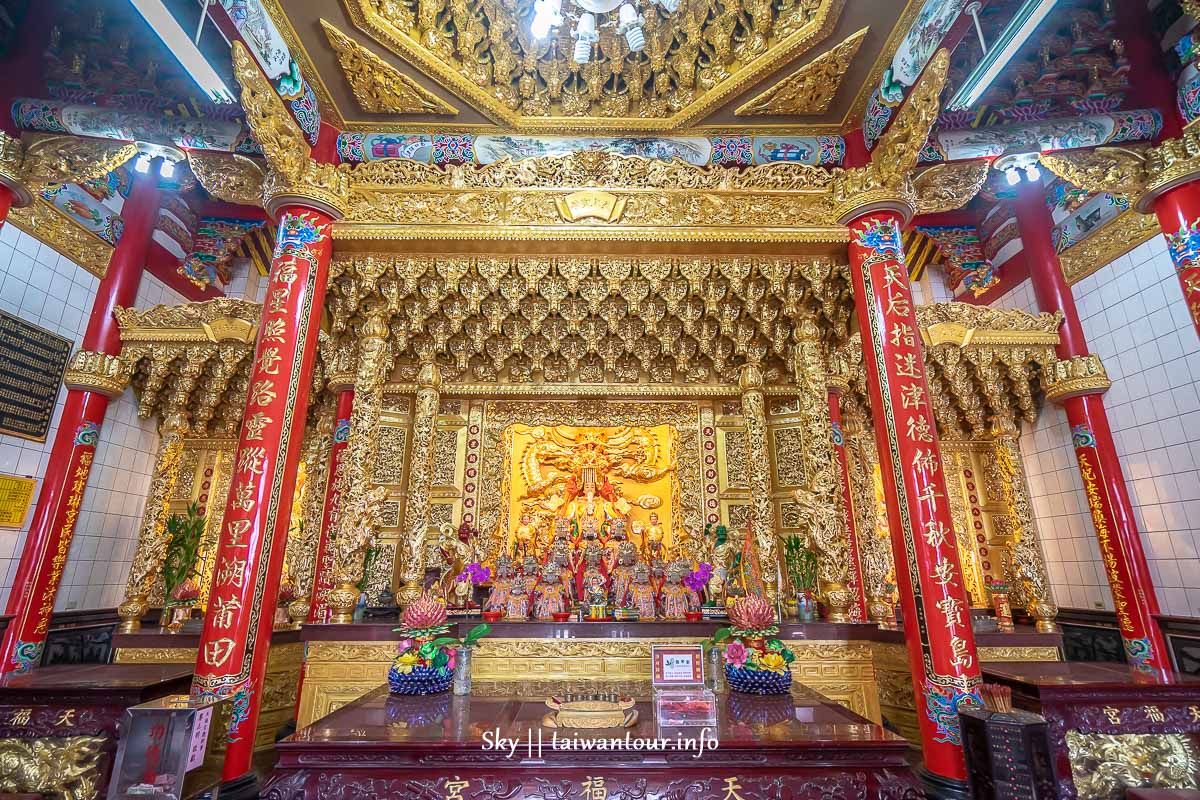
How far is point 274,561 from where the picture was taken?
14.0 ft

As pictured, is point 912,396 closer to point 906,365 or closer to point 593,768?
point 906,365

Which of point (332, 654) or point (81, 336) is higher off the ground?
point (81, 336)

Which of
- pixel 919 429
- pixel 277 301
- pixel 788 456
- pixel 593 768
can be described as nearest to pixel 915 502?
pixel 919 429

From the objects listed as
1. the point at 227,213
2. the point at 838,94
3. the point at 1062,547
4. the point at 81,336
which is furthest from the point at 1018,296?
the point at 81,336

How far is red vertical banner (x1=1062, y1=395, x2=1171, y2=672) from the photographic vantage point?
5285mm

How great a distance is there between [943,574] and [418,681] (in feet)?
12.7

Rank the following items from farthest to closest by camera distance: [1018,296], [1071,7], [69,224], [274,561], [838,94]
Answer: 1. [1018,296]
2. [69,224]
3. [838,94]
4. [1071,7]
5. [274,561]

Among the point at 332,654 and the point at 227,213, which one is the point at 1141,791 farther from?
the point at 227,213

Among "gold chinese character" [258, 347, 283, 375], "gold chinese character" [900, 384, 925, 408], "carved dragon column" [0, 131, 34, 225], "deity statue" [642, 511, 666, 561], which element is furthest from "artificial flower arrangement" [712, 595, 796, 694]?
"carved dragon column" [0, 131, 34, 225]

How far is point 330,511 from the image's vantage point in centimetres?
638

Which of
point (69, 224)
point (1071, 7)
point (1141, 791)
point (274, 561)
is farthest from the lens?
point (69, 224)

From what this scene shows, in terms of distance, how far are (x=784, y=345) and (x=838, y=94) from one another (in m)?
2.70

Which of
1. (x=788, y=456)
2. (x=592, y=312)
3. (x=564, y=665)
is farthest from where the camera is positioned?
(x=788, y=456)

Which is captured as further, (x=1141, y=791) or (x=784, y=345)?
(x=784, y=345)
